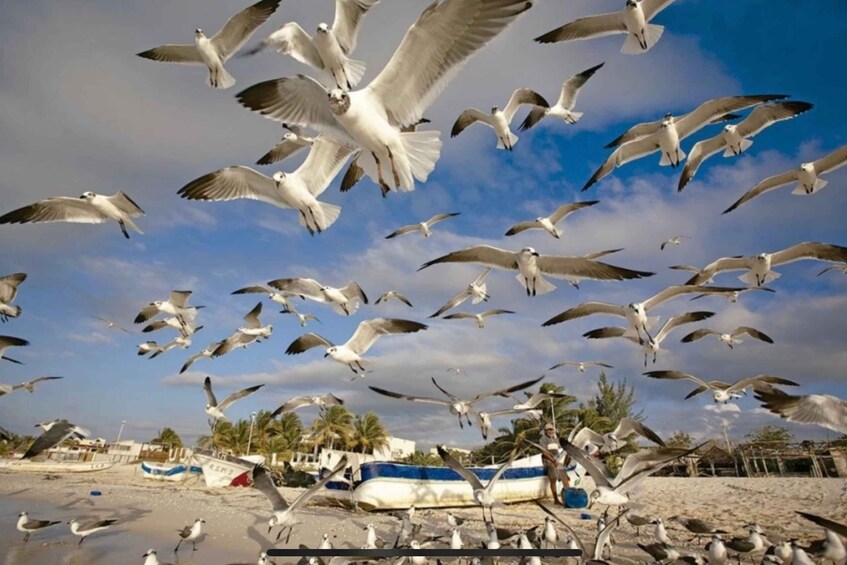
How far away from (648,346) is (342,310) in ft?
22.5

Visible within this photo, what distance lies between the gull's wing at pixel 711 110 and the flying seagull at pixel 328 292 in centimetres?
763

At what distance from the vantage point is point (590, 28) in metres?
10.3

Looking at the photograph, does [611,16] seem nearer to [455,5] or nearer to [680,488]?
[455,5]

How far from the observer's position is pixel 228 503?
1602 centimetres

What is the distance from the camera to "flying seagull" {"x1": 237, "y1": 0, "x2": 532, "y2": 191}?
180 inches

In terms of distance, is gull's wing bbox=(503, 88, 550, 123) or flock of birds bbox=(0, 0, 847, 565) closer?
flock of birds bbox=(0, 0, 847, 565)

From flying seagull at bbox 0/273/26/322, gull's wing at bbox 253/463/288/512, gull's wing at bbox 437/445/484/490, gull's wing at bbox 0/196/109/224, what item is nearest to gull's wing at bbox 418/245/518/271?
gull's wing at bbox 437/445/484/490

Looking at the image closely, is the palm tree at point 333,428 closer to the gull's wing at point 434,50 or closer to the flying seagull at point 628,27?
the flying seagull at point 628,27

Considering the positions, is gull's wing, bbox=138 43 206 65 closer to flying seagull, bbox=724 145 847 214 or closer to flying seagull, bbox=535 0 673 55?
flying seagull, bbox=535 0 673 55

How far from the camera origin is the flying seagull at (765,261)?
956 cm

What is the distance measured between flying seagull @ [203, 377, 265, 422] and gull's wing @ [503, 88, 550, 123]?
29.8 feet

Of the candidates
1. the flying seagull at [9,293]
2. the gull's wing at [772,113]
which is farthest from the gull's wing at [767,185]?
A: the flying seagull at [9,293]

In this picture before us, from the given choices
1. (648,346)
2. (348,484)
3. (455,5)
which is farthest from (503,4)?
(348,484)

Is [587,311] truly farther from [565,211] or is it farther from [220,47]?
[220,47]
